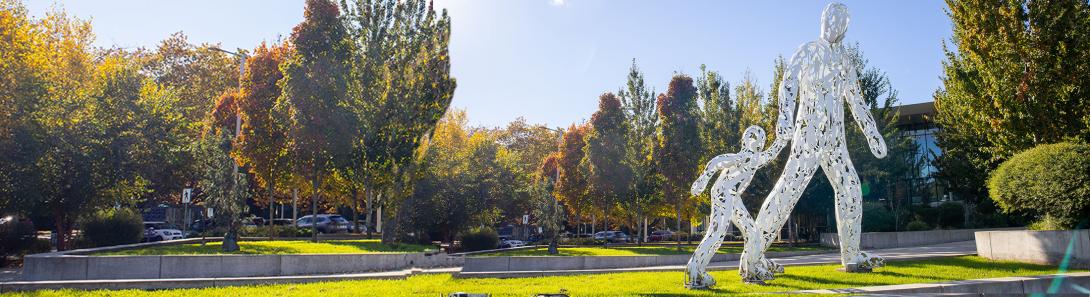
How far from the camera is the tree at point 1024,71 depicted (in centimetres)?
1991

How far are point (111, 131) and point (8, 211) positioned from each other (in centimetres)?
339

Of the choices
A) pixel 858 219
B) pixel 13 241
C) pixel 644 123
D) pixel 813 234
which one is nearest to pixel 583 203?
pixel 644 123

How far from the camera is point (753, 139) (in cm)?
1319

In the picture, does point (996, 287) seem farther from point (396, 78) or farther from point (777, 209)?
point (396, 78)

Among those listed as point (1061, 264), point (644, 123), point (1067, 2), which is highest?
point (1067, 2)

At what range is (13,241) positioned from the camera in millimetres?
21844

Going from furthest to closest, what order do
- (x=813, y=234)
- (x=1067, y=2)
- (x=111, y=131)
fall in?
(x=813, y=234) → (x=111, y=131) → (x=1067, y=2)

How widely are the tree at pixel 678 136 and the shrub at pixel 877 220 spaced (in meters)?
8.22

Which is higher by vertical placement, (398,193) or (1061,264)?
(398,193)

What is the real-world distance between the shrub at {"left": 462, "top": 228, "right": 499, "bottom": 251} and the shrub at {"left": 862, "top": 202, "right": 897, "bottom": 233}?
16.2 m

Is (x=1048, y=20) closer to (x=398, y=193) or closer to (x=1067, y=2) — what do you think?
(x=1067, y=2)

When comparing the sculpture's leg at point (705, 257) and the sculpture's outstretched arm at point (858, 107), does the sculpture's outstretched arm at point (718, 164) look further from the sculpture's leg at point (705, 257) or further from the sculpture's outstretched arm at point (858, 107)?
the sculpture's outstretched arm at point (858, 107)

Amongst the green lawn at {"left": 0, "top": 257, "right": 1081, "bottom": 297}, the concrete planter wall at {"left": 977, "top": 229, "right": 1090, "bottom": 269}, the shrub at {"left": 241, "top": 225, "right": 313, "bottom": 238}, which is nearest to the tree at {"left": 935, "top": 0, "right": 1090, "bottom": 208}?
the concrete planter wall at {"left": 977, "top": 229, "right": 1090, "bottom": 269}

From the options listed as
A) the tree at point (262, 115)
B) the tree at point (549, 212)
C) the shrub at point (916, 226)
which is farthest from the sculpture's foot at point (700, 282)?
the shrub at point (916, 226)
